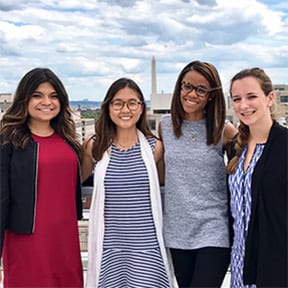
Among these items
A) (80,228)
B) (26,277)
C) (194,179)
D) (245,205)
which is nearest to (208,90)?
(194,179)

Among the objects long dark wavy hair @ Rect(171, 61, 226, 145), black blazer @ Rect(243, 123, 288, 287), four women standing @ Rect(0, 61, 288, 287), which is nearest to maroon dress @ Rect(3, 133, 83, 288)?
four women standing @ Rect(0, 61, 288, 287)

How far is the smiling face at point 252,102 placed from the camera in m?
1.92

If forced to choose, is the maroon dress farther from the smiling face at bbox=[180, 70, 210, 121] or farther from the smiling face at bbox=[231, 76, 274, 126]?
the smiling face at bbox=[231, 76, 274, 126]

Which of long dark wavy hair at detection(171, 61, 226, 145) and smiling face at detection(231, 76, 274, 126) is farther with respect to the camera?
long dark wavy hair at detection(171, 61, 226, 145)

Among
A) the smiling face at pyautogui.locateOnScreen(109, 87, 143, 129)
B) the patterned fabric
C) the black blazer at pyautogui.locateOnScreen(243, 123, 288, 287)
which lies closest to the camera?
the black blazer at pyautogui.locateOnScreen(243, 123, 288, 287)

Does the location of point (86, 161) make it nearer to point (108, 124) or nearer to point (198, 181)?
point (108, 124)

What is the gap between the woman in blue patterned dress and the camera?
1838 millimetres

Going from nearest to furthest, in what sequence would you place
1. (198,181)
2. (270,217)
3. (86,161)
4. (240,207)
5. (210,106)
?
(270,217) < (240,207) < (198,181) < (210,106) < (86,161)

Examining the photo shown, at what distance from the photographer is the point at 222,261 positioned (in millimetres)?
2129

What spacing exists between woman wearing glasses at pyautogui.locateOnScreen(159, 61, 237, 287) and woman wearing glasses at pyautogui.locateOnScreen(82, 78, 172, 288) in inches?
3.0

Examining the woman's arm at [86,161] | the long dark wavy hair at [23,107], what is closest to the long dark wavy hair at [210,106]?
the woman's arm at [86,161]

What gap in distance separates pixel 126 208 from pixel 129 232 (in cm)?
11

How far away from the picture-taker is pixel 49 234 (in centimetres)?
221

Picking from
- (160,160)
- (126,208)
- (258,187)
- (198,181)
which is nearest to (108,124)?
(160,160)
